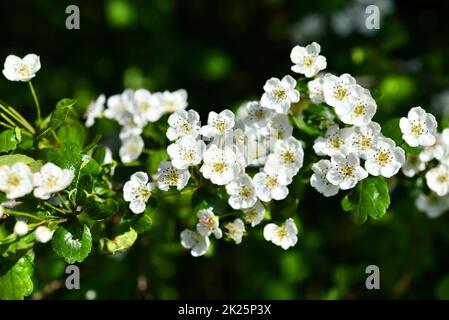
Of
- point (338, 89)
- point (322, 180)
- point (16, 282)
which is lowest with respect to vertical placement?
point (16, 282)

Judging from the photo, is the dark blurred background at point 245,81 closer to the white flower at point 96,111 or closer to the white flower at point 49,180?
the white flower at point 96,111

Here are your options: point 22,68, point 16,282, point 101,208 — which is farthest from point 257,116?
point 16,282

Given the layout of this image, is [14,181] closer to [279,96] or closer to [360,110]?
[279,96]
